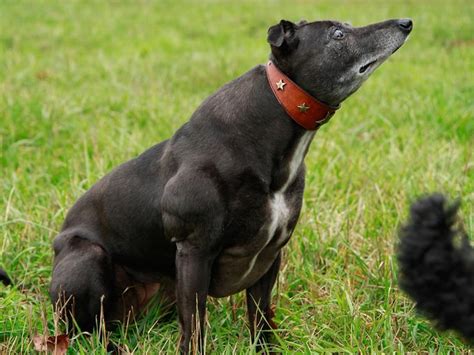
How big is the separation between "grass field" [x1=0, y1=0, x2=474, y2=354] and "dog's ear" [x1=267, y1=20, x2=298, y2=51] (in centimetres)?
117

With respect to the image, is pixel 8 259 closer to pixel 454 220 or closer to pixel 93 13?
pixel 454 220

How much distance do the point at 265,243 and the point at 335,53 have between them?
0.80m

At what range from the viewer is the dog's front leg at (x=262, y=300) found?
11.2 ft

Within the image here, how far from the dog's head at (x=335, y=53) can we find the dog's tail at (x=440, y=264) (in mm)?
963

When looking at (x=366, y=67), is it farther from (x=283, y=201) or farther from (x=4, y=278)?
(x=4, y=278)

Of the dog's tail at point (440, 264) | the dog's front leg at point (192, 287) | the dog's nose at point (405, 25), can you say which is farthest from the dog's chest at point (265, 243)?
the dog's tail at point (440, 264)

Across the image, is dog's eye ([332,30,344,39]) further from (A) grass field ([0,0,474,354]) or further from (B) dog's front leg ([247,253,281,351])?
(A) grass field ([0,0,474,354])

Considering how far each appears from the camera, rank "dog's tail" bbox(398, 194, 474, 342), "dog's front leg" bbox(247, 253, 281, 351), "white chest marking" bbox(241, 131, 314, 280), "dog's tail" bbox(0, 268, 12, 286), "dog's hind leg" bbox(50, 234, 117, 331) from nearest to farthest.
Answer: "dog's tail" bbox(398, 194, 474, 342), "white chest marking" bbox(241, 131, 314, 280), "dog's hind leg" bbox(50, 234, 117, 331), "dog's front leg" bbox(247, 253, 281, 351), "dog's tail" bbox(0, 268, 12, 286)

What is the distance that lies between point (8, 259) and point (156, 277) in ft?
3.35

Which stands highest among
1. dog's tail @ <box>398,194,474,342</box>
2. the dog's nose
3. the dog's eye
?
the dog's nose

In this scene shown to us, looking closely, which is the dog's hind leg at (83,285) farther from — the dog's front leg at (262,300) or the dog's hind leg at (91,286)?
the dog's front leg at (262,300)

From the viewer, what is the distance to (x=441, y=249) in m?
2.02

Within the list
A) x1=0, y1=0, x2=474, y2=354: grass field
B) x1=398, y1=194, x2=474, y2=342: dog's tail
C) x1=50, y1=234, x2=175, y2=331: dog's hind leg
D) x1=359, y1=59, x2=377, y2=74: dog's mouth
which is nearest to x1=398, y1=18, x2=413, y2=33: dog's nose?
x1=359, y1=59, x2=377, y2=74: dog's mouth

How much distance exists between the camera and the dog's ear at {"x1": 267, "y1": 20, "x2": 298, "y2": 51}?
295cm
